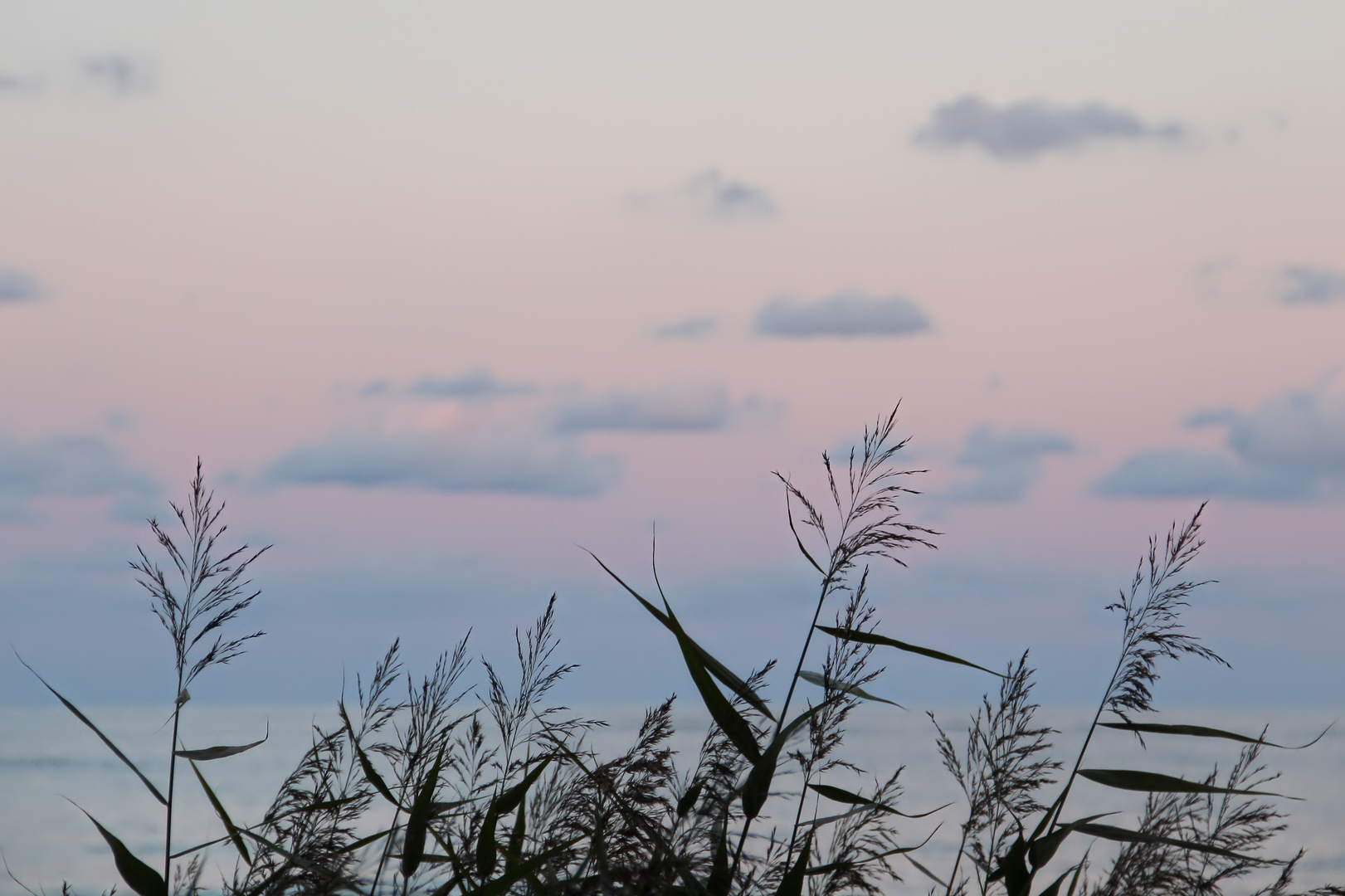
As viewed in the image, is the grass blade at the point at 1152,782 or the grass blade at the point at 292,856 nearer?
the grass blade at the point at 292,856

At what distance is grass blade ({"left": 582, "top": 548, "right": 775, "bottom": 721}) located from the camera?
2.34 m

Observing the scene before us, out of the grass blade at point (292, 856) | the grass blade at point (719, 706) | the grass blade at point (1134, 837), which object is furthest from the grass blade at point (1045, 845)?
the grass blade at point (292, 856)

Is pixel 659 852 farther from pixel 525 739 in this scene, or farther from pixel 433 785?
pixel 525 739

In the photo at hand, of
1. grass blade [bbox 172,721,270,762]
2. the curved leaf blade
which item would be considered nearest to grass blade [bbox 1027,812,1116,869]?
the curved leaf blade

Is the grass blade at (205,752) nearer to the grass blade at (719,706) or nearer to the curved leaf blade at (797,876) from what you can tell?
the grass blade at (719,706)

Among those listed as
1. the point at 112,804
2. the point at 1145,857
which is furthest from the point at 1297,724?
the point at 1145,857

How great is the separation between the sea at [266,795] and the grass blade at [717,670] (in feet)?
0.66

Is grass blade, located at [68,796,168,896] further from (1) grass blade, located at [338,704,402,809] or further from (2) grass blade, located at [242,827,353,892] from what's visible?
(1) grass blade, located at [338,704,402,809]

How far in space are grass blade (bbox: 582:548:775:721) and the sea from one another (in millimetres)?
200

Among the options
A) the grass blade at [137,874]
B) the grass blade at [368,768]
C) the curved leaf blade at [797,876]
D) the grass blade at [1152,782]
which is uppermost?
the grass blade at [368,768]

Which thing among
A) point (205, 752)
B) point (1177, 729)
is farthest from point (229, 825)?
point (1177, 729)

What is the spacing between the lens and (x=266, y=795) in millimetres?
33531

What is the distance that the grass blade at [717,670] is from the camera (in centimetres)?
234

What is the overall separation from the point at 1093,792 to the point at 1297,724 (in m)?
64.6
